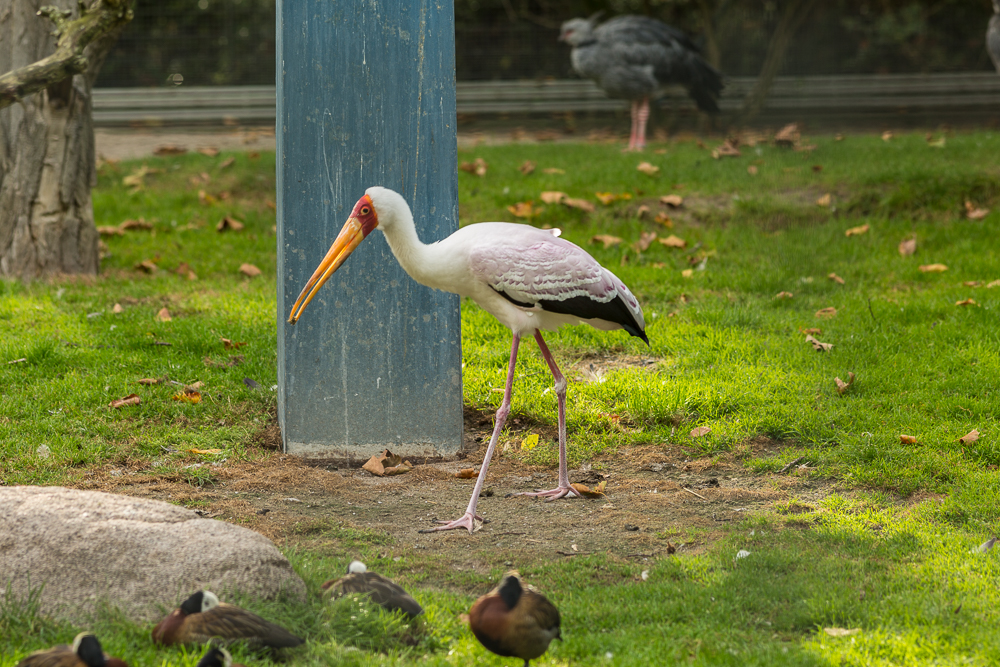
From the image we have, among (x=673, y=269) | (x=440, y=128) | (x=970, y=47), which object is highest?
(x=970, y=47)

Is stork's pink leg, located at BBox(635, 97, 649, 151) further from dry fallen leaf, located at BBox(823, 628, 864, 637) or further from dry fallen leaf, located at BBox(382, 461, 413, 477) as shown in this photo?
dry fallen leaf, located at BBox(823, 628, 864, 637)

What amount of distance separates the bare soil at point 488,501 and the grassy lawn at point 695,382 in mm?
100

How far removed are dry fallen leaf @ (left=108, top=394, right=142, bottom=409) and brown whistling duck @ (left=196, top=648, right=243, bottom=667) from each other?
2.73m

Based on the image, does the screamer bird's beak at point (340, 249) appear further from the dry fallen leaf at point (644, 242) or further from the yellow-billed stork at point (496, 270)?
the dry fallen leaf at point (644, 242)

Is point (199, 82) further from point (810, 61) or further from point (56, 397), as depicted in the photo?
point (56, 397)

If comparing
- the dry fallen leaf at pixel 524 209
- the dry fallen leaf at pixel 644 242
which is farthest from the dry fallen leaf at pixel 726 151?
the dry fallen leaf at pixel 524 209

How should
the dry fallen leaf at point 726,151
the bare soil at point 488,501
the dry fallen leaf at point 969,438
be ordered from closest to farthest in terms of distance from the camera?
the bare soil at point 488,501 < the dry fallen leaf at point 969,438 < the dry fallen leaf at point 726,151

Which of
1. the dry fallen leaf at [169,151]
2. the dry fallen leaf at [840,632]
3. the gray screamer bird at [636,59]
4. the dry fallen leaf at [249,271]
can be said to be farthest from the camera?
the gray screamer bird at [636,59]

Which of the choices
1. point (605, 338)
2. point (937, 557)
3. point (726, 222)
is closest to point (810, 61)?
point (726, 222)

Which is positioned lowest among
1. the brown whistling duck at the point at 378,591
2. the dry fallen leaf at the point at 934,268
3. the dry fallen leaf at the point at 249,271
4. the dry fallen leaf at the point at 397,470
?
the dry fallen leaf at the point at 397,470

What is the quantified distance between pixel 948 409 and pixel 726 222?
3.34 metres

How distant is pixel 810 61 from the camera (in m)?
13.5

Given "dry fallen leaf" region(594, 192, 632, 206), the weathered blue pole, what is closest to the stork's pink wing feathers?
the weathered blue pole

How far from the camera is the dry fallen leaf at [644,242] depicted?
7801mm
